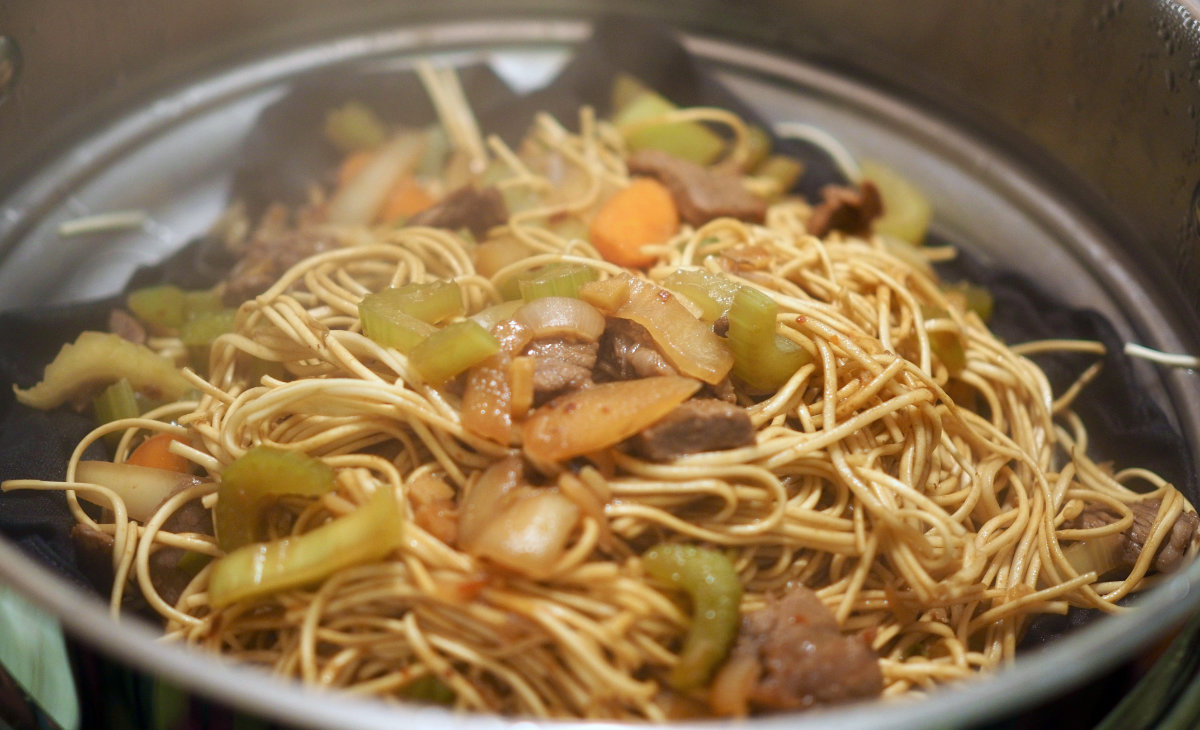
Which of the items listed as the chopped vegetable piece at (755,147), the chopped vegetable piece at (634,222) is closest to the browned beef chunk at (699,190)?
the chopped vegetable piece at (634,222)

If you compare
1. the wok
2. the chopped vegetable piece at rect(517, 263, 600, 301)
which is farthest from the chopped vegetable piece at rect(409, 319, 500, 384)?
the wok

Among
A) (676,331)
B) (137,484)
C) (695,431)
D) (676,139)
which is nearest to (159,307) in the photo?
(137,484)

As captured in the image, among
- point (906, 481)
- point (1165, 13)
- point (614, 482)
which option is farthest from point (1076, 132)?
point (614, 482)

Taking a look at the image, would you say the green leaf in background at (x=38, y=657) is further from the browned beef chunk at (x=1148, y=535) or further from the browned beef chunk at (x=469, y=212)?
the browned beef chunk at (x=1148, y=535)

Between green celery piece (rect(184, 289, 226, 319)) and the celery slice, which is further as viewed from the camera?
green celery piece (rect(184, 289, 226, 319))

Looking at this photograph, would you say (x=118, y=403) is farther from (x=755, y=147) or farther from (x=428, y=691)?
(x=755, y=147)

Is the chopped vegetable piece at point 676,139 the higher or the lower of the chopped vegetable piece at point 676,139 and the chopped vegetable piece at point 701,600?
the higher

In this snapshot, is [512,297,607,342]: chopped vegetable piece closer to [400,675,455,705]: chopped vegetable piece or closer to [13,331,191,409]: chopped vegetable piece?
[400,675,455,705]: chopped vegetable piece
